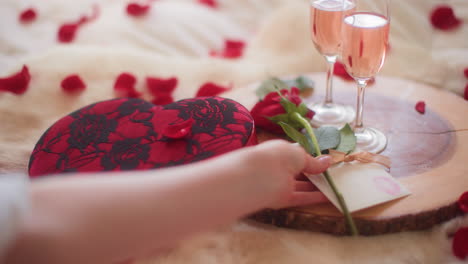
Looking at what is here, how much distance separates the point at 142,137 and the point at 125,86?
50 centimetres

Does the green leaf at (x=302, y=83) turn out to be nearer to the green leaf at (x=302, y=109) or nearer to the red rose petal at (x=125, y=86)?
the green leaf at (x=302, y=109)

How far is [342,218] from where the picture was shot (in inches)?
34.9

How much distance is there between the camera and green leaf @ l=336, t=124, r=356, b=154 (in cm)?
101

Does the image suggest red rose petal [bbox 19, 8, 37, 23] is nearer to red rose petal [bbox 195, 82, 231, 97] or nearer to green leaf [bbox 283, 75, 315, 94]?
red rose petal [bbox 195, 82, 231, 97]

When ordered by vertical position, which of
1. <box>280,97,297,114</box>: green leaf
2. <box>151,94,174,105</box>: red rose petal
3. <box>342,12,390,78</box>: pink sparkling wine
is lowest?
<box>151,94,174,105</box>: red rose petal

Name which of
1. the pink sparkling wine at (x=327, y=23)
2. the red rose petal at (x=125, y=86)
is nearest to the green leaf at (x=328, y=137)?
the pink sparkling wine at (x=327, y=23)

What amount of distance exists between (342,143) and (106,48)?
98 cm

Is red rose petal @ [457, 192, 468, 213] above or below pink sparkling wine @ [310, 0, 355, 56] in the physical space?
below

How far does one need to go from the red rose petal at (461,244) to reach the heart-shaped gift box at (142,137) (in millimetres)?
479

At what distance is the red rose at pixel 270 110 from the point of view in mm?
1135

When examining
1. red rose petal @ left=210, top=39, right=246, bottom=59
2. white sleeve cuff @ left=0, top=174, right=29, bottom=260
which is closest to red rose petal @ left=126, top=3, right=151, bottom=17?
red rose petal @ left=210, top=39, right=246, bottom=59

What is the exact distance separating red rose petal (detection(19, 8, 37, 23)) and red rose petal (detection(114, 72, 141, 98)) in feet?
2.45

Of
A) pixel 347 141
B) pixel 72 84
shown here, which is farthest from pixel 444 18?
pixel 72 84

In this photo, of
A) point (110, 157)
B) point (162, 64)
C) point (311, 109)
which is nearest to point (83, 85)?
point (162, 64)
